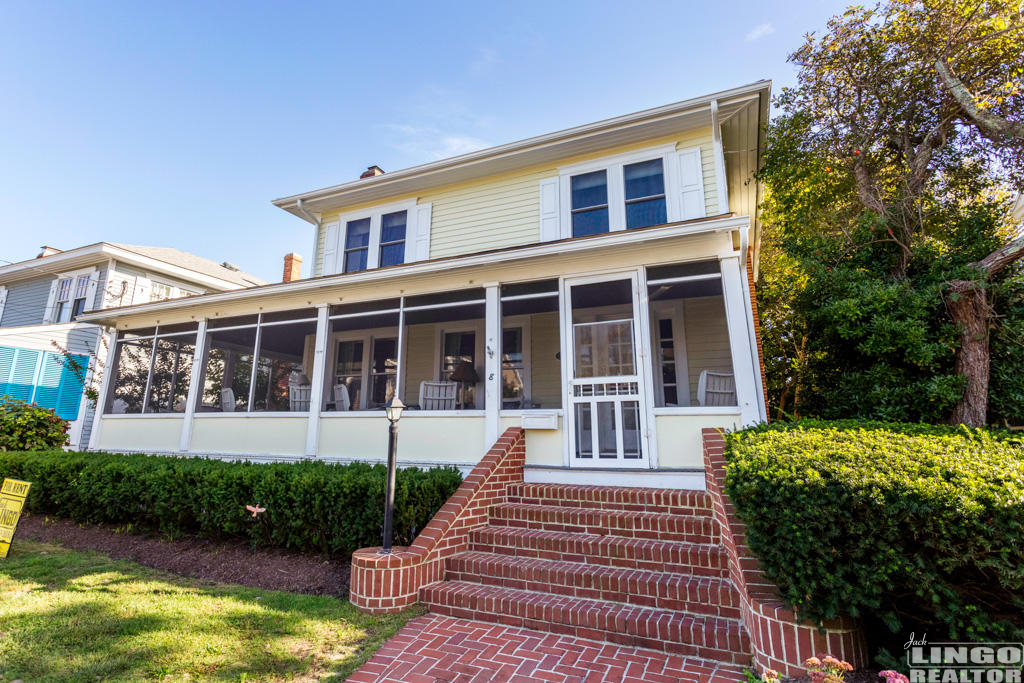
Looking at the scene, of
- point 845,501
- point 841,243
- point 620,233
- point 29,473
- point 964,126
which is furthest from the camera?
point 964,126

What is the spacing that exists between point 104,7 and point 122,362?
774cm

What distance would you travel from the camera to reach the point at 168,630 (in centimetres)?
363

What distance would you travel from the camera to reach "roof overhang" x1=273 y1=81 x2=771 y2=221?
789 centimetres

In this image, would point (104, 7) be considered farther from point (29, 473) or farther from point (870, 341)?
point (870, 341)

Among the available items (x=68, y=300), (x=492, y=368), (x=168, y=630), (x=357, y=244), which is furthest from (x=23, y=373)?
(x=492, y=368)

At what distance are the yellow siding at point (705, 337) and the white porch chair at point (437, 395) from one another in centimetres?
441

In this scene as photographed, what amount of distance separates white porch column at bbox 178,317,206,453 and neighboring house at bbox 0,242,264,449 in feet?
21.1

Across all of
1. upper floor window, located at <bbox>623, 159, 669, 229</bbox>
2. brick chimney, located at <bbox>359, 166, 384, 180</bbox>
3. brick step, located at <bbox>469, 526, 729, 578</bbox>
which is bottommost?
brick step, located at <bbox>469, 526, 729, 578</bbox>

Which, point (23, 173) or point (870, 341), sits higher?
point (23, 173)

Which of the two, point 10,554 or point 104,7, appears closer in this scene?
point 10,554

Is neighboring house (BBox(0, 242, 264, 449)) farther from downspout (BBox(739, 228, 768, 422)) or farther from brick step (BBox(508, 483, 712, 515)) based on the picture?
downspout (BBox(739, 228, 768, 422))

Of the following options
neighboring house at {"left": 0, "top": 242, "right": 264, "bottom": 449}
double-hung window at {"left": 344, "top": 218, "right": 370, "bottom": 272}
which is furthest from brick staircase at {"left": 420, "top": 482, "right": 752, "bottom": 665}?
neighboring house at {"left": 0, "top": 242, "right": 264, "bottom": 449}

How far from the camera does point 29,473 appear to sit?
7.58 m

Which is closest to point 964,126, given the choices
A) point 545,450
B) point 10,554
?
point 545,450
